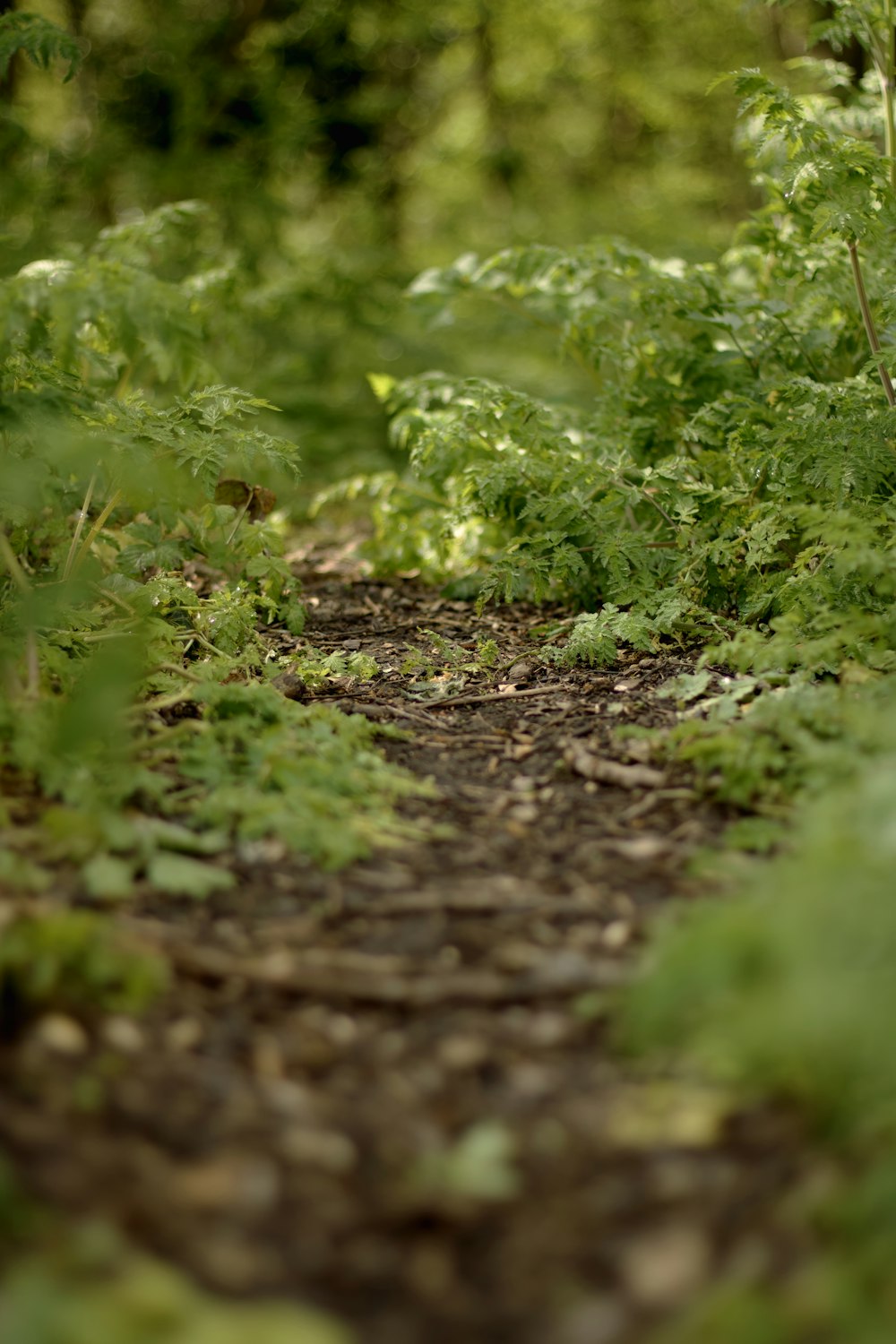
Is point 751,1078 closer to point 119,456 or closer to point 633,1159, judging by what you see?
point 633,1159

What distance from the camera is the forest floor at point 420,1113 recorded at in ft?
4.95

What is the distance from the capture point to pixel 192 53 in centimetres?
976

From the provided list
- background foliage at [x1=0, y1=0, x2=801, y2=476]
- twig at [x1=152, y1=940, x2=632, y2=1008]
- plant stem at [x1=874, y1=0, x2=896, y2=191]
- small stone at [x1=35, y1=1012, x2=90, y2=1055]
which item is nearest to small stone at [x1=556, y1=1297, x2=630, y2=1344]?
twig at [x1=152, y1=940, x2=632, y2=1008]

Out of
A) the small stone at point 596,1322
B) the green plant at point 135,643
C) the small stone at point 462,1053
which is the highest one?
the green plant at point 135,643

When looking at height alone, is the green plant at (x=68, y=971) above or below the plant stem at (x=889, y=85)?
below

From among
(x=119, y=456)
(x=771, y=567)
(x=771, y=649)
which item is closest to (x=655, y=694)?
(x=771, y=649)

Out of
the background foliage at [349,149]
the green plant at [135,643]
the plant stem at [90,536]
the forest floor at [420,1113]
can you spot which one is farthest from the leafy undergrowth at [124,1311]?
the background foliage at [349,149]

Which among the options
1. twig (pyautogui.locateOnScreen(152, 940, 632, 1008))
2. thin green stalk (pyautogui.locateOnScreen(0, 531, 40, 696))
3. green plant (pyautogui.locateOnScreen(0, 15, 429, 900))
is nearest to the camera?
twig (pyautogui.locateOnScreen(152, 940, 632, 1008))

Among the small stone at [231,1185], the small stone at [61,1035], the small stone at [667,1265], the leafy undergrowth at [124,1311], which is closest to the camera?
the leafy undergrowth at [124,1311]

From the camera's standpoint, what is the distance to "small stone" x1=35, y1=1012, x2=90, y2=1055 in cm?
180

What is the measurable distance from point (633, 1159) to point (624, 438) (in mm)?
3457

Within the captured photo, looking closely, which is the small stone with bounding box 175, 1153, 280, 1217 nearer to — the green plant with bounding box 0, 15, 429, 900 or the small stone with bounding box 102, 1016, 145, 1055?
the small stone with bounding box 102, 1016, 145, 1055

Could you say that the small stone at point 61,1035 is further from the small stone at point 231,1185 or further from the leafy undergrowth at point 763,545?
the leafy undergrowth at point 763,545

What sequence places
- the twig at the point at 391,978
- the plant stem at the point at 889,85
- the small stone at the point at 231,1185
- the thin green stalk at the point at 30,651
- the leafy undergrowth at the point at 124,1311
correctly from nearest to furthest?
1. the leafy undergrowth at the point at 124,1311
2. the small stone at the point at 231,1185
3. the twig at the point at 391,978
4. the thin green stalk at the point at 30,651
5. the plant stem at the point at 889,85
